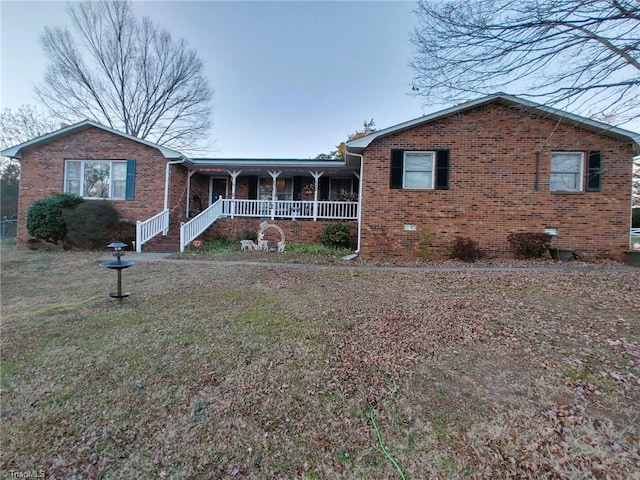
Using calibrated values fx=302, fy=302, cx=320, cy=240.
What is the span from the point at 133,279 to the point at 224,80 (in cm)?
1715

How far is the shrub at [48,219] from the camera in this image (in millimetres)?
10531

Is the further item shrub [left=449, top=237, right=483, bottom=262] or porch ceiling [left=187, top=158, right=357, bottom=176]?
porch ceiling [left=187, top=158, right=357, bottom=176]

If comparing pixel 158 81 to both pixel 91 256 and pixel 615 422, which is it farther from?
pixel 615 422

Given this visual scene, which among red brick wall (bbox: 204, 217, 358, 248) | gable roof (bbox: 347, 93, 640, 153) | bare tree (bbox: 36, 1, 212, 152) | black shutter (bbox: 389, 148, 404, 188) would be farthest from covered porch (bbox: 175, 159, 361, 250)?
bare tree (bbox: 36, 1, 212, 152)

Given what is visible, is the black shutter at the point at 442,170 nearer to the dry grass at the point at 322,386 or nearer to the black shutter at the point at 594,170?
the black shutter at the point at 594,170

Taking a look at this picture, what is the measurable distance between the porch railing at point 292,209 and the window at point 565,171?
21.5 feet

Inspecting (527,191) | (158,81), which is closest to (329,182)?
(527,191)

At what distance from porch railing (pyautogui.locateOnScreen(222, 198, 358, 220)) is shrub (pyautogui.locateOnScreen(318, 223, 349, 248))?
95 cm

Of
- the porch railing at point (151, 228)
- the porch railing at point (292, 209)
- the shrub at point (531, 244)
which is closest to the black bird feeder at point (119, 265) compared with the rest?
the porch railing at point (151, 228)

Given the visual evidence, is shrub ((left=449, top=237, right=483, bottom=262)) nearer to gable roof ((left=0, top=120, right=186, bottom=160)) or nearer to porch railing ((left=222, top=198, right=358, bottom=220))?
porch railing ((left=222, top=198, right=358, bottom=220))

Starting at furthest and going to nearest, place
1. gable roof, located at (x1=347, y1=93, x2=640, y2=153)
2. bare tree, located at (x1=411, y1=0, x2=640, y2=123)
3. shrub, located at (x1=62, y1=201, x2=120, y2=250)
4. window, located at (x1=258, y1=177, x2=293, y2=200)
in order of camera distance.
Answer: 1. window, located at (x1=258, y1=177, x2=293, y2=200)
2. shrub, located at (x1=62, y1=201, x2=120, y2=250)
3. gable roof, located at (x1=347, y1=93, x2=640, y2=153)
4. bare tree, located at (x1=411, y1=0, x2=640, y2=123)

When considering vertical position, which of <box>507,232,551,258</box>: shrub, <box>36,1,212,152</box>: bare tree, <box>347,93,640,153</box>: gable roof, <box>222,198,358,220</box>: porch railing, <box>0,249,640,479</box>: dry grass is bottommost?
<box>0,249,640,479</box>: dry grass

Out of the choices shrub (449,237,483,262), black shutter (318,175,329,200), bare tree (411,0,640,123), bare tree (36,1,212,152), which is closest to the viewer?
bare tree (411,0,640,123)

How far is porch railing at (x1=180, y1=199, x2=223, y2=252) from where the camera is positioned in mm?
10880
